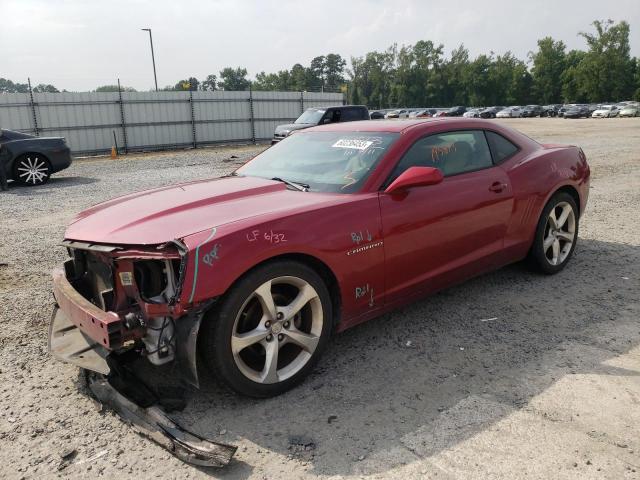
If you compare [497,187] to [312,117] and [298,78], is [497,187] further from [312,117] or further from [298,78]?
[298,78]

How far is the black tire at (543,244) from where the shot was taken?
469 centimetres

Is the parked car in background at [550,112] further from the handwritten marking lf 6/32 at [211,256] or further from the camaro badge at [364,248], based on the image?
the handwritten marking lf 6/32 at [211,256]

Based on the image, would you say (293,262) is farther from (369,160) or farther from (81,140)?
(81,140)

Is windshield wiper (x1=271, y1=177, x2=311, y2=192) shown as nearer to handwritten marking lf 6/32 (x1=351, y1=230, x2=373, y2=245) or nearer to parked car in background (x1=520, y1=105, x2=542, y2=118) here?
handwritten marking lf 6/32 (x1=351, y1=230, x2=373, y2=245)

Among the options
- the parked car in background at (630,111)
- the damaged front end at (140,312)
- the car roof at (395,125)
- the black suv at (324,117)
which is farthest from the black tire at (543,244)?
the parked car in background at (630,111)

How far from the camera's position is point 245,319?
2.96 meters

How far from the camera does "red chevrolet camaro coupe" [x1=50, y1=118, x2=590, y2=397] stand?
2703 mm

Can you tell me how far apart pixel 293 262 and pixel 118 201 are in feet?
5.08

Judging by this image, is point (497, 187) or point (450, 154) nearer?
point (450, 154)

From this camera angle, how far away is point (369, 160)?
11.9ft

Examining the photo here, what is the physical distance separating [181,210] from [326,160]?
1.21 m

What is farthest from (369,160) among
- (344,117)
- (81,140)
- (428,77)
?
(428,77)

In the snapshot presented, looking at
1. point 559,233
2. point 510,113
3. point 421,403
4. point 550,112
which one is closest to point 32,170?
point 559,233

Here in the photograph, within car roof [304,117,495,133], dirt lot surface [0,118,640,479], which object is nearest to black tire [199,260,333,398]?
dirt lot surface [0,118,640,479]
